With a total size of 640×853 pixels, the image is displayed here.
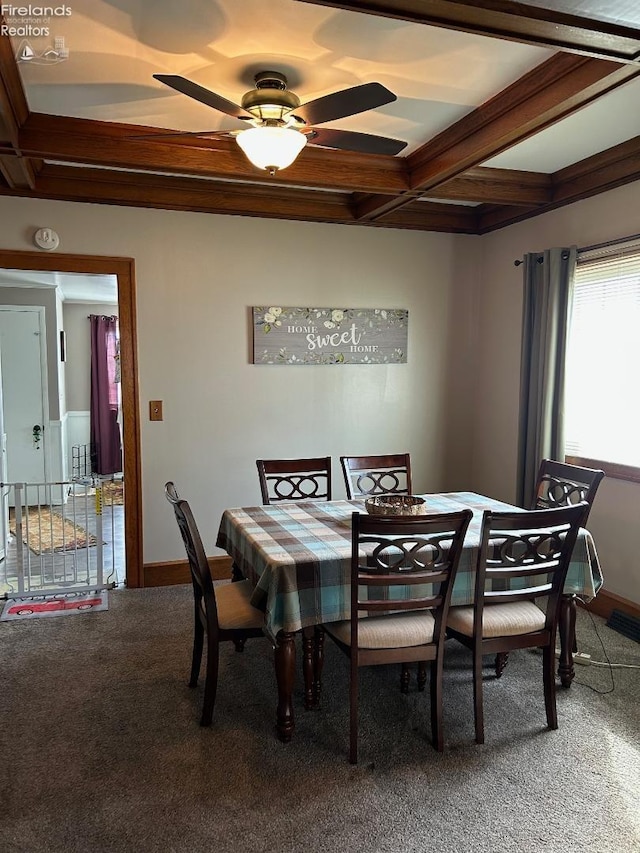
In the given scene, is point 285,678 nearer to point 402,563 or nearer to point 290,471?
point 402,563

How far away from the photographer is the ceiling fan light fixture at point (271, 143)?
2.25 m

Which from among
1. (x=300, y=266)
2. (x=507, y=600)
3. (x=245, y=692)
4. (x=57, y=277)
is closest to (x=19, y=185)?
(x=300, y=266)

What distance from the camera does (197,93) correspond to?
1979 mm

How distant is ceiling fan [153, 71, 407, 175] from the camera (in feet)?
6.87

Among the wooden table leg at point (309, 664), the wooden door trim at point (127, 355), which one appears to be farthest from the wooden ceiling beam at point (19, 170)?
the wooden table leg at point (309, 664)

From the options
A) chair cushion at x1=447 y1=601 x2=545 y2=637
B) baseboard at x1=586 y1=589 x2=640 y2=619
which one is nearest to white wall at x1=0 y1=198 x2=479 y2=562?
baseboard at x1=586 y1=589 x2=640 y2=619

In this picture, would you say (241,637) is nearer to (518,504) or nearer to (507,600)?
(507,600)

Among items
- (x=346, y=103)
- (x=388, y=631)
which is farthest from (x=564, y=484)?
(x=346, y=103)

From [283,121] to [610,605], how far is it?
317 cm

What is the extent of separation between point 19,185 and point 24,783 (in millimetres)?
3158

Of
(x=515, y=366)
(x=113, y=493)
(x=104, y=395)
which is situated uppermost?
(x=515, y=366)

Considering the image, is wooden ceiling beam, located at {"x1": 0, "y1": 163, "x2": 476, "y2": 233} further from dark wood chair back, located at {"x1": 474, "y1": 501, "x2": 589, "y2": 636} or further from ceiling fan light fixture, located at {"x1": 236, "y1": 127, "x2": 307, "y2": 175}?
dark wood chair back, located at {"x1": 474, "y1": 501, "x2": 589, "y2": 636}

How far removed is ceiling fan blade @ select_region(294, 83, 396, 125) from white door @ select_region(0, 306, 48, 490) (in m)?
5.31

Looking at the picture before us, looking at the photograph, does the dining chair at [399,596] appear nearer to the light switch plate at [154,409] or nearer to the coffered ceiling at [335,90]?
the coffered ceiling at [335,90]
